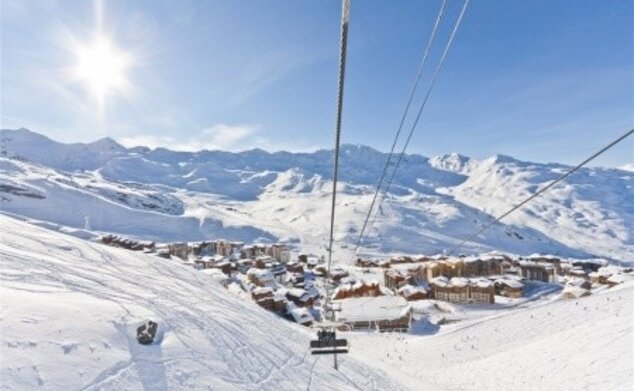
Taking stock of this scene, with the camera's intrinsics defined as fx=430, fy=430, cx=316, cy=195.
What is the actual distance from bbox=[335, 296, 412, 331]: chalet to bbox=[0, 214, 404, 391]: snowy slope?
29.1 m

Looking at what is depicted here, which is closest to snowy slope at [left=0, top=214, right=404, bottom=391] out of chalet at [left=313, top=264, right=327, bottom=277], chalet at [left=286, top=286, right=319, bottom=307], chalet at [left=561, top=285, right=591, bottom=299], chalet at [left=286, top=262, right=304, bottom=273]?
chalet at [left=286, top=286, right=319, bottom=307]

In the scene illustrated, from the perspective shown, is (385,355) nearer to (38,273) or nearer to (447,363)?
(447,363)

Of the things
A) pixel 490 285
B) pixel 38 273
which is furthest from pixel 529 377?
pixel 490 285

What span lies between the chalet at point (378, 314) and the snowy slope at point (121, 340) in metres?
29.1

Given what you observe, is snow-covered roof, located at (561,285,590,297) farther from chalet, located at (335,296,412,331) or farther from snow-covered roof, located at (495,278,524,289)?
chalet, located at (335,296,412,331)

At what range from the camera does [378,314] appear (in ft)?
162

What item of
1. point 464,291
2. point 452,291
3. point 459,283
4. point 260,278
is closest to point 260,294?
point 260,278

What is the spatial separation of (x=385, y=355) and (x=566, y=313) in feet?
47.3

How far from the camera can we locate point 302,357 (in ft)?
55.6

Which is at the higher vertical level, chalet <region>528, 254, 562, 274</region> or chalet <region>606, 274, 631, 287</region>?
chalet <region>606, 274, 631, 287</region>

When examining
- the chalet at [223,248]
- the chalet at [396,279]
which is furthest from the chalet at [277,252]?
the chalet at [396,279]

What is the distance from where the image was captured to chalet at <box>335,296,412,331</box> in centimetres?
4766

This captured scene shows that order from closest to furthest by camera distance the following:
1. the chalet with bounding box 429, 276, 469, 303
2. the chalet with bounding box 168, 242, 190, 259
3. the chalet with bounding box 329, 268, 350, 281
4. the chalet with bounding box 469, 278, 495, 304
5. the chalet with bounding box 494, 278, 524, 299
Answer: the chalet with bounding box 469, 278, 495, 304 < the chalet with bounding box 429, 276, 469, 303 < the chalet with bounding box 494, 278, 524, 299 < the chalet with bounding box 329, 268, 350, 281 < the chalet with bounding box 168, 242, 190, 259

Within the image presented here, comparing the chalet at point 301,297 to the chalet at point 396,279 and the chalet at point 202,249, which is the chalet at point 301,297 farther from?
the chalet at point 202,249
